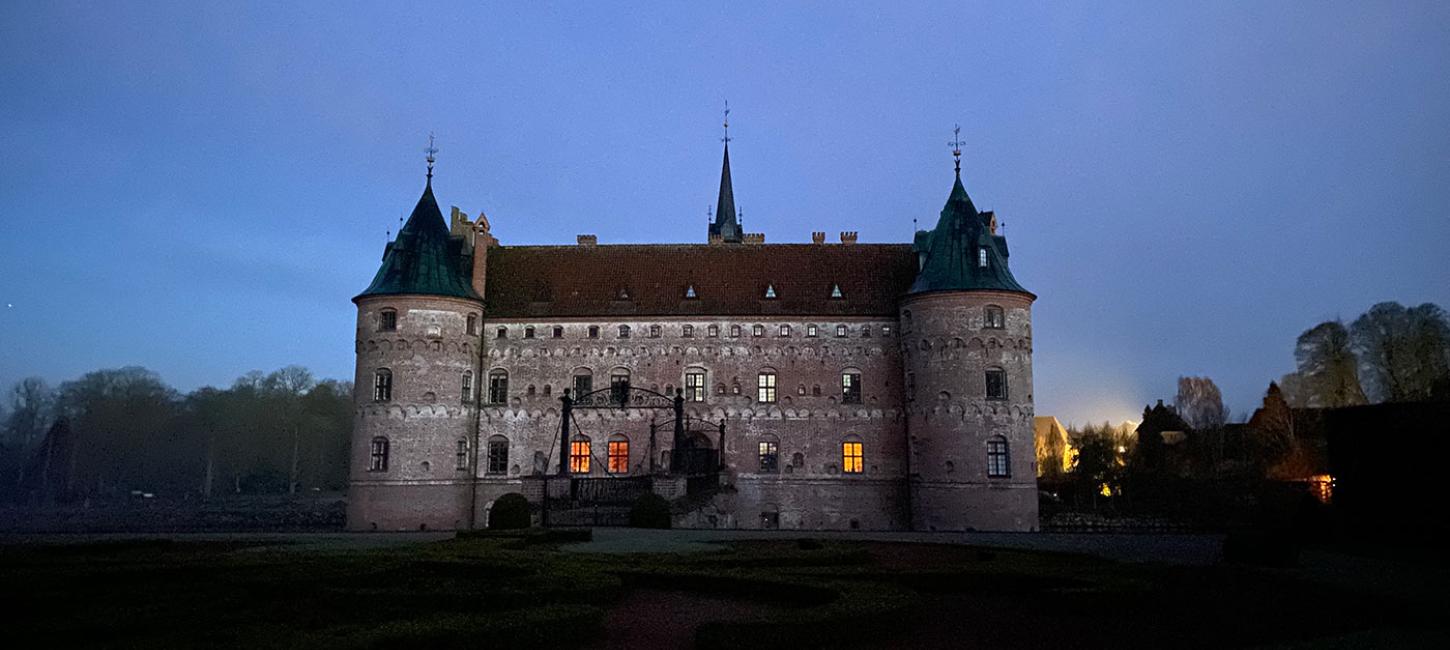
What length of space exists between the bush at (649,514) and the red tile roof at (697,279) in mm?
14338

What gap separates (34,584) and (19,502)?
88.8m

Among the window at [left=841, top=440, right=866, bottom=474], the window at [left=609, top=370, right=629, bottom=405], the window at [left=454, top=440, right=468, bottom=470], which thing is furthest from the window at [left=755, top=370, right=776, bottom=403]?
the window at [left=454, top=440, right=468, bottom=470]

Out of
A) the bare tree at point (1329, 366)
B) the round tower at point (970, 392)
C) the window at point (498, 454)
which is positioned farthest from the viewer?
the bare tree at point (1329, 366)

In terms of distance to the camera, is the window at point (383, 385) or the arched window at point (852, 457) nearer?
the window at point (383, 385)

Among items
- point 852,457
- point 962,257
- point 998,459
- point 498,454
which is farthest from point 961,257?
point 498,454

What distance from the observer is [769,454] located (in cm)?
4278

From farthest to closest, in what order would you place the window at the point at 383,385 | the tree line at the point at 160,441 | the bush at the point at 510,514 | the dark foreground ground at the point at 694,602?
the tree line at the point at 160,441 < the window at the point at 383,385 < the bush at the point at 510,514 < the dark foreground ground at the point at 694,602

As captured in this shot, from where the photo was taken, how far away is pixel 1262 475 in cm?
5638

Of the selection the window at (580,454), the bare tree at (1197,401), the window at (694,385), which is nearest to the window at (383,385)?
the window at (580,454)

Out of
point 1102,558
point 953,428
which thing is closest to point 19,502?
point 953,428

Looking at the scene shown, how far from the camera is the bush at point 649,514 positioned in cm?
3025

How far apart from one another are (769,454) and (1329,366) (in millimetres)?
39912

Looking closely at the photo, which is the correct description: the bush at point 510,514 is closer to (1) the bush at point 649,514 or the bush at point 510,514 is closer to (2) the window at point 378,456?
(1) the bush at point 649,514

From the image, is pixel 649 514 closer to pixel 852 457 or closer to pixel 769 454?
pixel 769 454
